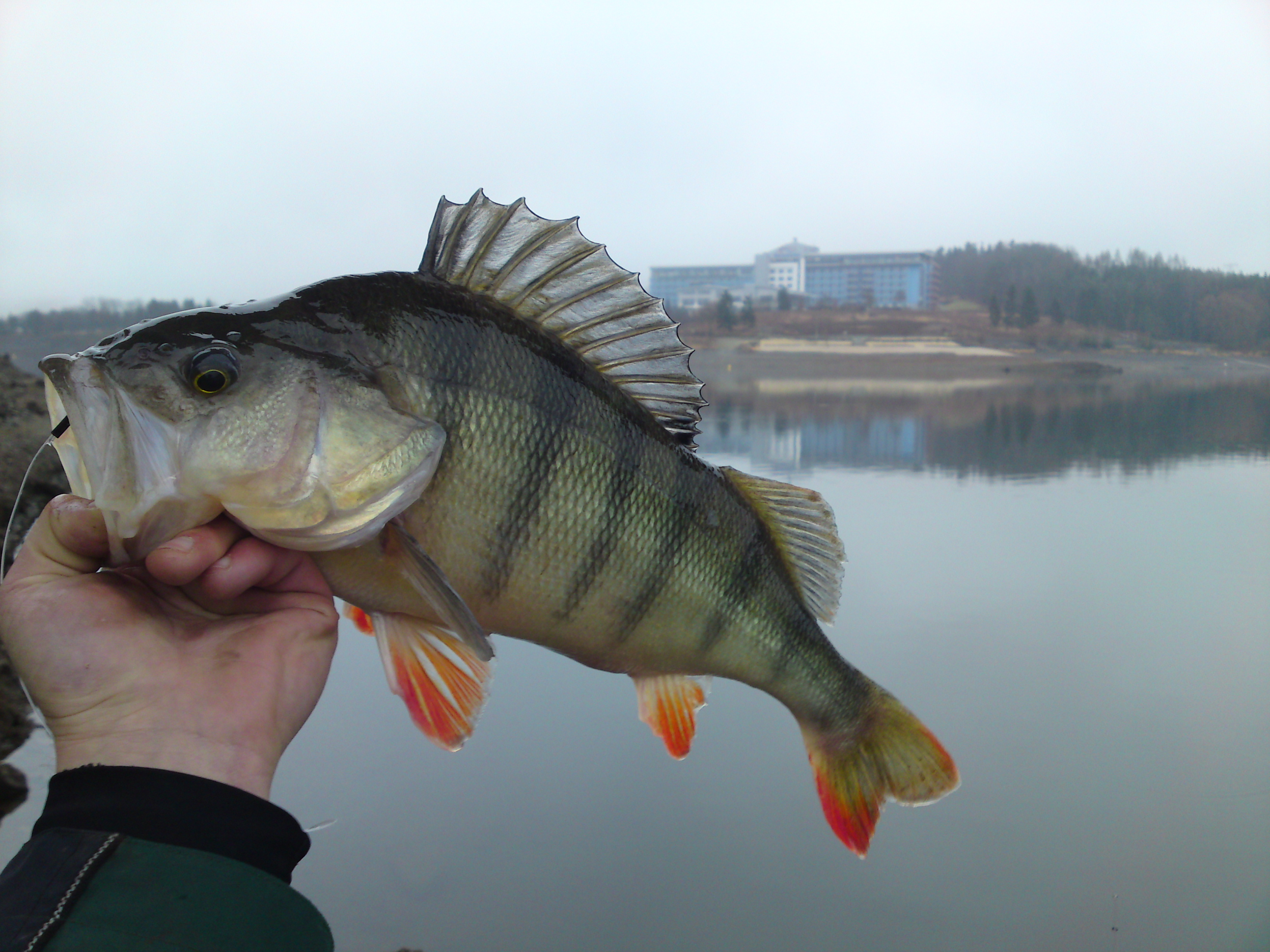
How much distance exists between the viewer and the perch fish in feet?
2.35

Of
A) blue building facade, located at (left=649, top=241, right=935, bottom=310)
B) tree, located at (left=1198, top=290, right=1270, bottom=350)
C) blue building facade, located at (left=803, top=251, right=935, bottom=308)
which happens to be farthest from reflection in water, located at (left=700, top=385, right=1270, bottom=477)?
blue building facade, located at (left=803, top=251, right=935, bottom=308)

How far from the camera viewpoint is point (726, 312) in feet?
33.6

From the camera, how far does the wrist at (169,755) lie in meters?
0.70

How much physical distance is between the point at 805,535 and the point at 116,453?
0.81m

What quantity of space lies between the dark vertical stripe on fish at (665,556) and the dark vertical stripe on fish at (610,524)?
0.20 ft

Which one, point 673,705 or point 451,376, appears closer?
point 451,376

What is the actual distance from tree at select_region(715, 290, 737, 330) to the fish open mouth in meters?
9.69

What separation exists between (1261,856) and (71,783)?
2.83m

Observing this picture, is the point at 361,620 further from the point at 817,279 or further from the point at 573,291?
the point at 817,279

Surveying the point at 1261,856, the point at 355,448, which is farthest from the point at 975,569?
the point at 355,448

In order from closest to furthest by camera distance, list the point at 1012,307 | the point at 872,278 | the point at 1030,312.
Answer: the point at 1030,312 → the point at 1012,307 → the point at 872,278

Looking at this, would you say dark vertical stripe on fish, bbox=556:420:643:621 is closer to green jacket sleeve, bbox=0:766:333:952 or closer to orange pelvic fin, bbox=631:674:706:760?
orange pelvic fin, bbox=631:674:706:760

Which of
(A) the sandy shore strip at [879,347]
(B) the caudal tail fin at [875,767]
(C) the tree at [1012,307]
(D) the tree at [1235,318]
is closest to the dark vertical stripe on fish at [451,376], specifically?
(B) the caudal tail fin at [875,767]

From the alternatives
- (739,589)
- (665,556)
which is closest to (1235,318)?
(739,589)
